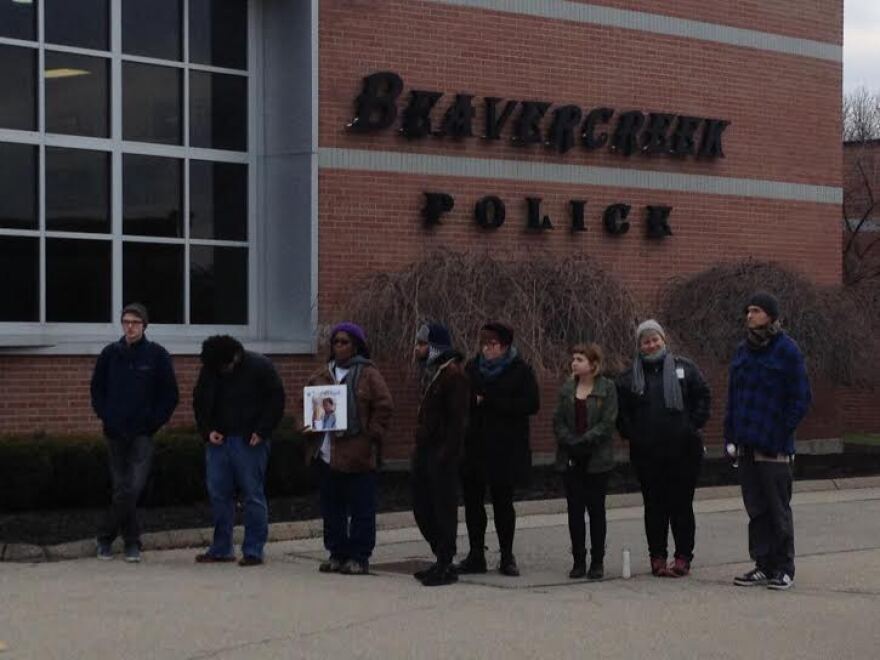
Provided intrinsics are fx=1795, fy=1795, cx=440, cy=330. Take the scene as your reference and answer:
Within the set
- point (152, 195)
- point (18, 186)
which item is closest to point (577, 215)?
point (152, 195)

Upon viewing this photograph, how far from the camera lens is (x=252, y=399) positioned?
1376 centimetres

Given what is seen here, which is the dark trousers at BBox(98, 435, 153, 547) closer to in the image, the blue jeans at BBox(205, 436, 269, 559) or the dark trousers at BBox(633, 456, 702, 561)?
the blue jeans at BBox(205, 436, 269, 559)

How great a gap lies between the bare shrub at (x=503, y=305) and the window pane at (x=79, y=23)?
4.35 metres

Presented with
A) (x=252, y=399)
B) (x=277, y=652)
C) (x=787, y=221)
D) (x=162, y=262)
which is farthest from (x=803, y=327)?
(x=277, y=652)

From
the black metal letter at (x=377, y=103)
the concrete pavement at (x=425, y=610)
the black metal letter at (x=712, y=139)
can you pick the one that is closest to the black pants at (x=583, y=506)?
the concrete pavement at (x=425, y=610)

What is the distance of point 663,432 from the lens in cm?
1300

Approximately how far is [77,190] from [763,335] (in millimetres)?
10821

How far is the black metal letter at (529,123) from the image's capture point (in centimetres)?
2417

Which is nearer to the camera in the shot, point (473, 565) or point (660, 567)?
point (660, 567)

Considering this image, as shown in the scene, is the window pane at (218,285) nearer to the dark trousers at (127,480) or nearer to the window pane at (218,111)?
the window pane at (218,111)

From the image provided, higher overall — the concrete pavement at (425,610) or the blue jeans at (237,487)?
the blue jeans at (237,487)

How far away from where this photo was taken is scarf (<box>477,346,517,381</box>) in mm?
13125

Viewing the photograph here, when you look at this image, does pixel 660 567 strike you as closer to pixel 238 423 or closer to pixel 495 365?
pixel 495 365

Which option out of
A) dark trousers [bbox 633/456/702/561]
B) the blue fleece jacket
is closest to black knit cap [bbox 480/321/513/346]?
dark trousers [bbox 633/456/702/561]
